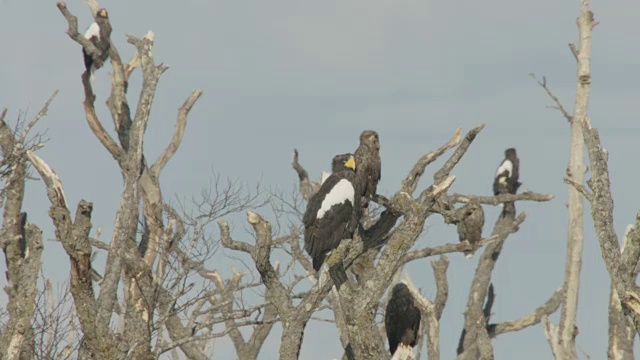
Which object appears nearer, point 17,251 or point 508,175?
point 17,251

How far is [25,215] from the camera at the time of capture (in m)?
13.7

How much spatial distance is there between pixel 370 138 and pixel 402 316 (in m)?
2.51

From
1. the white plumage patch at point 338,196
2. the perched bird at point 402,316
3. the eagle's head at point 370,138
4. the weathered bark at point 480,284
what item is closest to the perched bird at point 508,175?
the weathered bark at point 480,284

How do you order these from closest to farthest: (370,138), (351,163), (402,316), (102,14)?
(351,163) → (370,138) → (402,316) → (102,14)

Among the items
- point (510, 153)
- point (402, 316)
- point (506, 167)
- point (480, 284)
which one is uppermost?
point (510, 153)

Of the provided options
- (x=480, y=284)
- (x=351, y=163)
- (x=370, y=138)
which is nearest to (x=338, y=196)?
(x=351, y=163)

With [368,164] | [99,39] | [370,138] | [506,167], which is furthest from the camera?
[506,167]

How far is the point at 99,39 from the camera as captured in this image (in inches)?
745

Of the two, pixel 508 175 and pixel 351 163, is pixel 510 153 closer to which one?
pixel 508 175

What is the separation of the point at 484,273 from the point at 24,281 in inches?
517

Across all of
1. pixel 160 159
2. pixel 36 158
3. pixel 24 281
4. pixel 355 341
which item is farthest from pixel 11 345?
pixel 160 159

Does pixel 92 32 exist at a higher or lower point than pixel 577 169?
higher

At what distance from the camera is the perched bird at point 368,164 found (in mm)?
11773

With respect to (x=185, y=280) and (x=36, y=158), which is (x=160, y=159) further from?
(x=36, y=158)
